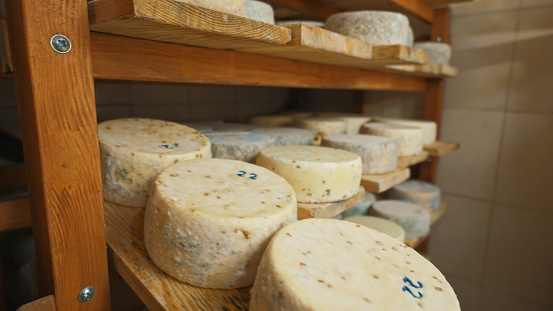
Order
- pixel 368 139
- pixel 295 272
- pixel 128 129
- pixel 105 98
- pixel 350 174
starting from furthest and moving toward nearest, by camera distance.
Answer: pixel 105 98
pixel 368 139
pixel 350 174
pixel 128 129
pixel 295 272

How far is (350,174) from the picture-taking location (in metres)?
1.17

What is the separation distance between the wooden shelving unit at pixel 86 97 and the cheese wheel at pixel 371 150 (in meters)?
0.61

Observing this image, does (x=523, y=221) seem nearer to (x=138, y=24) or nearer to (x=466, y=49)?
(x=466, y=49)

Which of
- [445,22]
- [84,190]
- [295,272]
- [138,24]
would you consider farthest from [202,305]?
[445,22]

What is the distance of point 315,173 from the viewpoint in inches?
43.2

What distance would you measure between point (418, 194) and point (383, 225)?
560 millimetres

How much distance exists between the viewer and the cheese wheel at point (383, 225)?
1.65m

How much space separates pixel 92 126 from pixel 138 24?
0.81 feet

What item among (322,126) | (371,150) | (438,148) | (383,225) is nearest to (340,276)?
(371,150)

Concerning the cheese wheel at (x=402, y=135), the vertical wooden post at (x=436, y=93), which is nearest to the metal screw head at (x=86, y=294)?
the cheese wheel at (x=402, y=135)

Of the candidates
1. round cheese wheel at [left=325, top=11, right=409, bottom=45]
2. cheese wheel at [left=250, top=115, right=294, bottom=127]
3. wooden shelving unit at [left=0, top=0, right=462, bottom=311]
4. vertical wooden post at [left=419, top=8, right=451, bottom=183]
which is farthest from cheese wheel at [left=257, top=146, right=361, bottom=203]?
vertical wooden post at [left=419, top=8, right=451, bottom=183]

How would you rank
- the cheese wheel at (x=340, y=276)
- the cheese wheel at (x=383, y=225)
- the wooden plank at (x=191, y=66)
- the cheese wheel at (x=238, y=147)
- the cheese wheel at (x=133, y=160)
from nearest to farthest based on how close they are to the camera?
the cheese wheel at (x=340, y=276)
the wooden plank at (x=191, y=66)
the cheese wheel at (x=133, y=160)
the cheese wheel at (x=238, y=147)
the cheese wheel at (x=383, y=225)

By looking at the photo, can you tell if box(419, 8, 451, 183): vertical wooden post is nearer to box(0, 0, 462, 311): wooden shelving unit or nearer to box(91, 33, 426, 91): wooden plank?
box(91, 33, 426, 91): wooden plank

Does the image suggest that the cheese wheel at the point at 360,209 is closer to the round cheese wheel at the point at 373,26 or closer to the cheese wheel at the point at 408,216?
the cheese wheel at the point at 408,216
